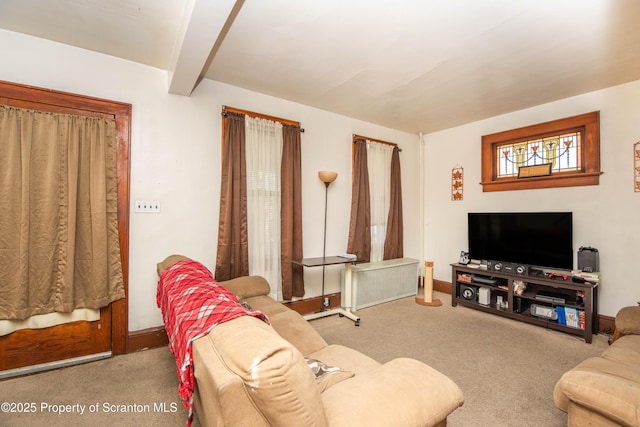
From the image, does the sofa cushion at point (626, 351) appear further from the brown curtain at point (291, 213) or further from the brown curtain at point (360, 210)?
the brown curtain at point (291, 213)

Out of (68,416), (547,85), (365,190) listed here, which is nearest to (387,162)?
(365,190)

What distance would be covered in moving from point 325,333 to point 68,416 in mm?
2059

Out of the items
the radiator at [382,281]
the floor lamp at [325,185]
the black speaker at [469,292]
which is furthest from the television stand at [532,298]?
the floor lamp at [325,185]

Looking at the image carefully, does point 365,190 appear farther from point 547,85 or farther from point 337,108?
point 547,85

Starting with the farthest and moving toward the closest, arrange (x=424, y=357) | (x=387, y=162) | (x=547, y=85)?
1. (x=387, y=162)
2. (x=547, y=85)
3. (x=424, y=357)

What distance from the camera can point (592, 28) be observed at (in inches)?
83.4

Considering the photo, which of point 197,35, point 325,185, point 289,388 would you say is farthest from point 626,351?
point 197,35

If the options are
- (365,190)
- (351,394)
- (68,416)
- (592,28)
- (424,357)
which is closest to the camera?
(351,394)

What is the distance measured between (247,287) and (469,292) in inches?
117

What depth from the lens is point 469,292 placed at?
3.92m

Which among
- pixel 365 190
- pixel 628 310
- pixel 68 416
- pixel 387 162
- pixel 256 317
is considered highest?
pixel 387 162

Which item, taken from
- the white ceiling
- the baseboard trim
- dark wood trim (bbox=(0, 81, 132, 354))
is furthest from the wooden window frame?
dark wood trim (bbox=(0, 81, 132, 354))

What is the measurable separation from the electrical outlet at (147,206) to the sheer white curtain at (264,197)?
0.88 m

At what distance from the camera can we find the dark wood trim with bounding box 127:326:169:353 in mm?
2605
